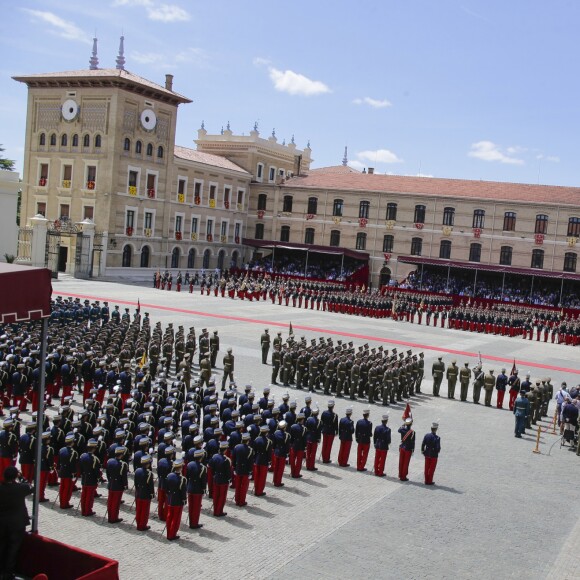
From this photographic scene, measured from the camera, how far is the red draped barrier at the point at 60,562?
21.8 feet

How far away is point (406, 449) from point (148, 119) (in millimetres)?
42722

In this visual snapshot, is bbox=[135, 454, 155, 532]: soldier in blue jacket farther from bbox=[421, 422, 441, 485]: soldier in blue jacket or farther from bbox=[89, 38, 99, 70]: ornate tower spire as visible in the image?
bbox=[89, 38, 99, 70]: ornate tower spire

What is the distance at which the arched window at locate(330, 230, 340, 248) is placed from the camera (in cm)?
5888

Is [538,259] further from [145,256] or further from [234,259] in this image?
[145,256]

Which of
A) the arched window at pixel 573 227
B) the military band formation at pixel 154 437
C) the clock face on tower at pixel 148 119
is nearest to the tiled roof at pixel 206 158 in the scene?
the clock face on tower at pixel 148 119

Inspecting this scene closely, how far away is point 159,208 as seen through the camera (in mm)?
52594

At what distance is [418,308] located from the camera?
40.6 meters

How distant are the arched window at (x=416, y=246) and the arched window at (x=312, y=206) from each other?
29.0ft

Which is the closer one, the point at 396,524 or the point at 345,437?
the point at 396,524

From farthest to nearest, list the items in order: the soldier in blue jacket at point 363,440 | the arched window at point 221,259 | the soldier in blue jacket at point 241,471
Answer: the arched window at point 221,259
the soldier in blue jacket at point 363,440
the soldier in blue jacket at point 241,471

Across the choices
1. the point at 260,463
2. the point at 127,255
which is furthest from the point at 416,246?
the point at 260,463

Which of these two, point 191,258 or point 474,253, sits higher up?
point 474,253

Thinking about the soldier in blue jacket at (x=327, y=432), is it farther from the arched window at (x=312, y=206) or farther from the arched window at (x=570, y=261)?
the arched window at (x=312, y=206)

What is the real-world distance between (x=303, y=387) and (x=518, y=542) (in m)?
10.4
